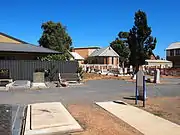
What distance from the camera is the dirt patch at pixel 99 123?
23.1ft

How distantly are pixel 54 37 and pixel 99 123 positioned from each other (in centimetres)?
4840

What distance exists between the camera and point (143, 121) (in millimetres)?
8281

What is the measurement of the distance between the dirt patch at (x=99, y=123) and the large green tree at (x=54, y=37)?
44.6m

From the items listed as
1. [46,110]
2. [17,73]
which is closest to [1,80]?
[17,73]

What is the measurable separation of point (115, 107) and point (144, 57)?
30.7 m

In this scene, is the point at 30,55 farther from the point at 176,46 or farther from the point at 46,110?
the point at 176,46

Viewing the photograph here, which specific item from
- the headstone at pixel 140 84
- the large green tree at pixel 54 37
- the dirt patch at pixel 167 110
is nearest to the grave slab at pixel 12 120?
the dirt patch at pixel 167 110

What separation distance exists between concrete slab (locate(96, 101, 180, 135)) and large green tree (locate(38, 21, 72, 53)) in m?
44.2

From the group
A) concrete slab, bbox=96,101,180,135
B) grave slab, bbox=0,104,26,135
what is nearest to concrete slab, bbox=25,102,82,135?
grave slab, bbox=0,104,26,135

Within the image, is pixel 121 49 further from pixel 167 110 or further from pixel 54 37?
pixel 167 110

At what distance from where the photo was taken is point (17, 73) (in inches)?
958

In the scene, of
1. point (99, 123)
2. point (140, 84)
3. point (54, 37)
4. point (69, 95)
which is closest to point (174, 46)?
point (54, 37)

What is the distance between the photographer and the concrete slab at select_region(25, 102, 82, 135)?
22.8 ft

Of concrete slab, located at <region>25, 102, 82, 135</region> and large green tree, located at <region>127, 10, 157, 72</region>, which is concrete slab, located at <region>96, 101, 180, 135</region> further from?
large green tree, located at <region>127, 10, 157, 72</region>
